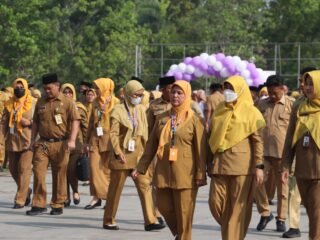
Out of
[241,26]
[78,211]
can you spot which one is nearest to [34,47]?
[241,26]

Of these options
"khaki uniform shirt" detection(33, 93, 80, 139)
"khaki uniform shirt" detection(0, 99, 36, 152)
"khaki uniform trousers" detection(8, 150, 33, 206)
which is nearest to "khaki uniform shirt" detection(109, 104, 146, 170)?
"khaki uniform shirt" detection(33, 93, 80, 139)

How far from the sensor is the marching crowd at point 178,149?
10938 millimetres

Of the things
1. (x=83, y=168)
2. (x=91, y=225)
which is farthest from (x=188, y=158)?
(x=83, y=168)

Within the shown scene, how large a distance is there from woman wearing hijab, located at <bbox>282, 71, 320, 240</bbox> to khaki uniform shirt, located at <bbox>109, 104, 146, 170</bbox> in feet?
10.8

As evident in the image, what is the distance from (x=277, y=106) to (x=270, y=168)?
0.83 meters

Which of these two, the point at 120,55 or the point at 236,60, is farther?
the point at 120,55

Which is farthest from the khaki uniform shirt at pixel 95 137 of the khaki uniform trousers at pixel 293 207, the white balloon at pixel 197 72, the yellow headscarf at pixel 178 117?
the white balloon at pixel 197 72

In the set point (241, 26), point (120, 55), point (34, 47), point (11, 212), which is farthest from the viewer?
point (241, 26)

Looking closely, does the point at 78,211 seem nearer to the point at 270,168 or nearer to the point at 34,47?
the point at 270,168

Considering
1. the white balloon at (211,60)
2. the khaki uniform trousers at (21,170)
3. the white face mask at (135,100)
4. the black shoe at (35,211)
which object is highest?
the white face mask at (135,100)

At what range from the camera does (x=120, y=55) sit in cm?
5028

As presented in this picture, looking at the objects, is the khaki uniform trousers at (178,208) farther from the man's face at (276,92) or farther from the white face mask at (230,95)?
the man's face at (276,92)

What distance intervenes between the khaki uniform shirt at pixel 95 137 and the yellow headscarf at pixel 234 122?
5118 mm

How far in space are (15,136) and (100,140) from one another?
140 cm
